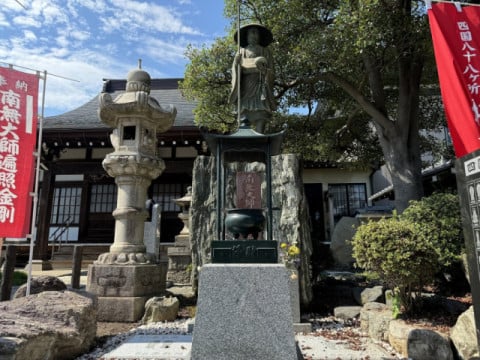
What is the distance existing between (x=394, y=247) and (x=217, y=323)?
9.04 feet

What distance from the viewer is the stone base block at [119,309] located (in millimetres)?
5777

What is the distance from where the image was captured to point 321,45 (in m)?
6.96

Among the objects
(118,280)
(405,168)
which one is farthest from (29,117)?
(405,168)

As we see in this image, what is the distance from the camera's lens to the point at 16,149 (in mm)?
4844

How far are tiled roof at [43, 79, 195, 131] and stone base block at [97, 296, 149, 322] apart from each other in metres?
6.82

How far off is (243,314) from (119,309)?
3.77m

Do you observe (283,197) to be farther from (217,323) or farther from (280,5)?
(280,5)

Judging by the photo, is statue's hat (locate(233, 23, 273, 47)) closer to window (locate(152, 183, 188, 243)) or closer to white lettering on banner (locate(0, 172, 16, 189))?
white lettering on banner (locate(0, 172, 16, 189))

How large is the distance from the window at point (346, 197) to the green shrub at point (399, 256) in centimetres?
1135

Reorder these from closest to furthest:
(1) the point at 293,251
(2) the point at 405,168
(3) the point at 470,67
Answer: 1. (3) the point at 470,67
2. (1) the point at 293,251
3. (2) the point at 405,168

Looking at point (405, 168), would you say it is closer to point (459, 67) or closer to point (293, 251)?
point (459, 67)

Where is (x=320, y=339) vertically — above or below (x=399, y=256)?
below

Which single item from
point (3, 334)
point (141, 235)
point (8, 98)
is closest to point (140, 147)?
point (141, 235)

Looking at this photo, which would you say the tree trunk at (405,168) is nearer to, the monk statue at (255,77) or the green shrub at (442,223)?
the green shrub at (442,223)
